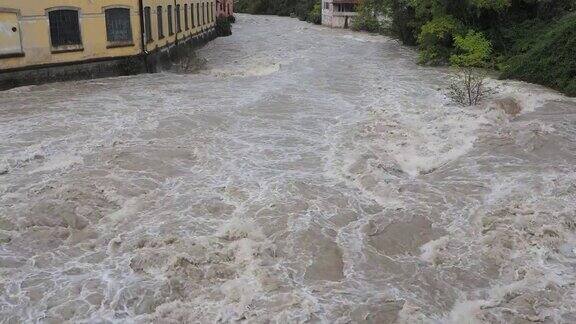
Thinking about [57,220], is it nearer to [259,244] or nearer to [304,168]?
[259,244]

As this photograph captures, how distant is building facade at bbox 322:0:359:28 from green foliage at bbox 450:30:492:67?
91.6 ft

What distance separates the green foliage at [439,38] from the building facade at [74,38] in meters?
11.5

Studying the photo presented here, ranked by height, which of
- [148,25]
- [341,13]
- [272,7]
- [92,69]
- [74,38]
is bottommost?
[92,69]

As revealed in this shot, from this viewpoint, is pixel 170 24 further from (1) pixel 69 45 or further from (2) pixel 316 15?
(2) pixel 316 15

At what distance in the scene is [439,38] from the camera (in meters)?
23.4

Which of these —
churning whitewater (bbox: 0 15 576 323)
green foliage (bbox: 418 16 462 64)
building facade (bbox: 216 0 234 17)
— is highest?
building facade (bbox: 216 0 234 17)

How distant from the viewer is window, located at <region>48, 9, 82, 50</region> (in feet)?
55.7

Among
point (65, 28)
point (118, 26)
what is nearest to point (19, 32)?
point (65, 28)

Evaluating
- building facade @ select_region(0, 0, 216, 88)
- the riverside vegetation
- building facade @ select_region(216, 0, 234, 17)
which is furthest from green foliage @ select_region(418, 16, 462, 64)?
building facade @ select_region(216, 0, 234, 17)

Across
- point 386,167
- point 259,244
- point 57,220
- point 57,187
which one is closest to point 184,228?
point 259,244

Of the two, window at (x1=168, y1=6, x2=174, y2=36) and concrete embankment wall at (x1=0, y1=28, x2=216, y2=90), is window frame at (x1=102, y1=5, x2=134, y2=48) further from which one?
window at (x1=168, y1=6, x2=174, y2=36)

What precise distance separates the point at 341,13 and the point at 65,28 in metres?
37.1

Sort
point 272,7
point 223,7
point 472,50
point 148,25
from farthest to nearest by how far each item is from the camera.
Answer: point 272,7 < point 223,7 < point 472,50 < point 148,25

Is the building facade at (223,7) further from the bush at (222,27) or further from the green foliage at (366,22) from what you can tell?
the green foliage at (366,22)
